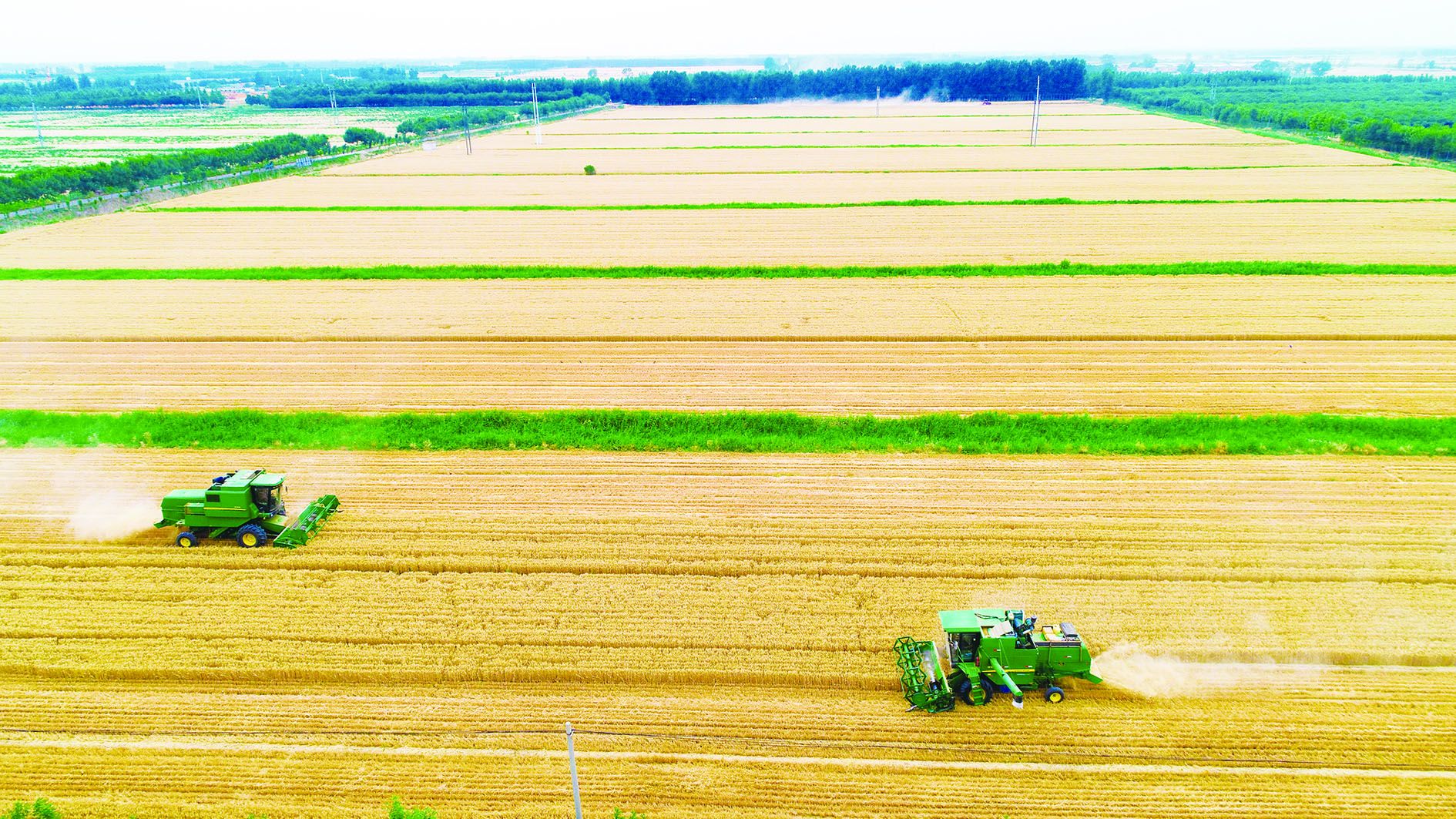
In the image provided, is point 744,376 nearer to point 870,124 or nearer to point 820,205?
point 820,205

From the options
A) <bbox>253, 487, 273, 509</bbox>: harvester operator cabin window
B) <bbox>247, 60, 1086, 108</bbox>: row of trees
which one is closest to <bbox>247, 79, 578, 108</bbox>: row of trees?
<bbox>247, 60, 1086, 108</bbox>: row of trees

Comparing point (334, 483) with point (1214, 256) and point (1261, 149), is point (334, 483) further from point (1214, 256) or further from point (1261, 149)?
point (1261, 149)

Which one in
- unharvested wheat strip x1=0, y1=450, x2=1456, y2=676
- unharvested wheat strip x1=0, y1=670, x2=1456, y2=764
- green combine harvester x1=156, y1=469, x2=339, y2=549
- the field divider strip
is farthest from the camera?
the field divider strip

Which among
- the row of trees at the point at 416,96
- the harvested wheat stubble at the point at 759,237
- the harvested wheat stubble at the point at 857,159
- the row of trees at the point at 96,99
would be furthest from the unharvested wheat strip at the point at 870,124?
the harvested wheat stubble at the point at 759,237

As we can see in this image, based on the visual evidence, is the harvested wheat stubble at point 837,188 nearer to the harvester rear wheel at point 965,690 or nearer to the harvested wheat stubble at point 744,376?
the harvested wheat stubble at point 744,376

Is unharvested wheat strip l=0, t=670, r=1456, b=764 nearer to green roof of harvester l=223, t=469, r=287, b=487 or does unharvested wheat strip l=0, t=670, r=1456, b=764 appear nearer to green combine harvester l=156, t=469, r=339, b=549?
green combine harvester l=156, t=469, r=339, b=549

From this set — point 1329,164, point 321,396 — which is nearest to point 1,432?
point 321,396
